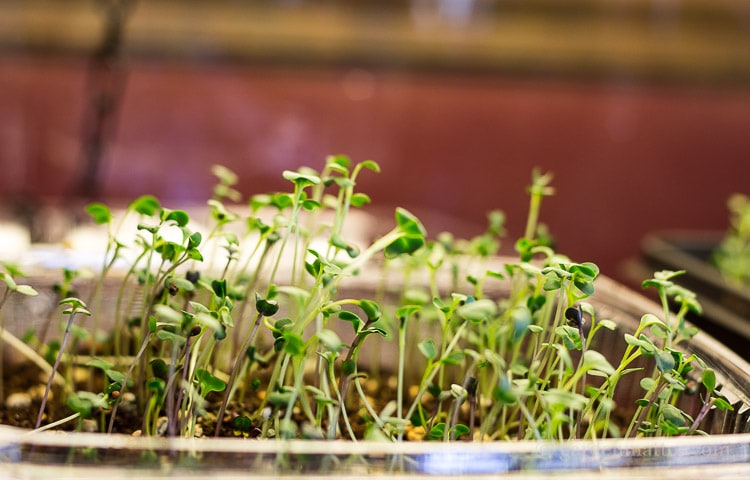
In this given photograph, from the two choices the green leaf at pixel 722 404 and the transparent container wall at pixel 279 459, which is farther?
the green leaf at pixel 722 404

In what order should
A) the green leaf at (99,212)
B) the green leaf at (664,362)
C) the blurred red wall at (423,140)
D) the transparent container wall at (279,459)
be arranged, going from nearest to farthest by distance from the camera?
1. the transparent container wall at (279,459)
2. the green leaf at (664,362)
3. the green leaf at (99,212)
4. the blurred red wall at (423,140)

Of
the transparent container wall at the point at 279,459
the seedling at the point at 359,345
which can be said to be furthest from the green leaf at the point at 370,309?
the transparent container wall at the point at 279,459

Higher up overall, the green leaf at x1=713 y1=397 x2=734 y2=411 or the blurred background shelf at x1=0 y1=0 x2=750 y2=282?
the blurred background shelf at x1=0 y1=0 x2=750 y2=282

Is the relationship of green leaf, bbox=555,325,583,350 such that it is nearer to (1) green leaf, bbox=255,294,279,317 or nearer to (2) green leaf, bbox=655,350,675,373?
(2) green leaf, bbox=655,350,675,373

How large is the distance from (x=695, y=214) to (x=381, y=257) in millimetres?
1359

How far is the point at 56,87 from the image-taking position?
195 centimetres

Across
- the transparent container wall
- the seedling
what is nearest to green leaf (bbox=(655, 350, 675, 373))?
the seedling

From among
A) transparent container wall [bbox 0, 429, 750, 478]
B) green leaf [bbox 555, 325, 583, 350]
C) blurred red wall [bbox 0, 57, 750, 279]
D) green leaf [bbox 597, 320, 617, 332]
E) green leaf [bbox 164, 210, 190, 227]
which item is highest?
blurred red wall [bbox 0, 57, 750, 279]

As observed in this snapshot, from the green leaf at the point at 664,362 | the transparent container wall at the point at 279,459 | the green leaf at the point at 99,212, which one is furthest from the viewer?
the green leaf at the point at 99,212

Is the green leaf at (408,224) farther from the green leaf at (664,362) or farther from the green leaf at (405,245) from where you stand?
the green leaf at (664,362)

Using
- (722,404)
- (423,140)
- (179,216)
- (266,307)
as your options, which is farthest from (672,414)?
(423,140)

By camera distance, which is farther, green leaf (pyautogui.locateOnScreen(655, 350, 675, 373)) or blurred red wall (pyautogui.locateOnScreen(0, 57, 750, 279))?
blurred red wall (pyautogui.locateOnScreen(0, 57, 750, 279))

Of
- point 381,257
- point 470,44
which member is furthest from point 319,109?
point 381,257

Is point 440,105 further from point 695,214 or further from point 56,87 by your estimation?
point 56,87
